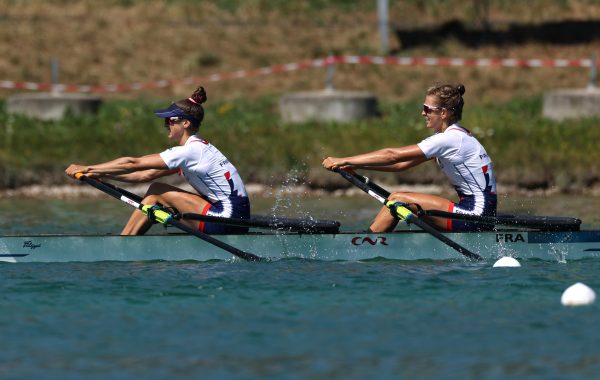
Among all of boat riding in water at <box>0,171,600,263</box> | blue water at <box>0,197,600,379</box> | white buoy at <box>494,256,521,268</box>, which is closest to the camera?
blue water at <box>0,197,600,379</box>

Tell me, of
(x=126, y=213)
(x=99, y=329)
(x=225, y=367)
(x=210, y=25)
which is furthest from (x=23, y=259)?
(x=210, y=25)

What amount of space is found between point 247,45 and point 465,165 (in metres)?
22.2

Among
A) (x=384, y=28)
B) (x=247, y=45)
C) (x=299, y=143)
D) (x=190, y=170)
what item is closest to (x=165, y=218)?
(x=190, y=170)

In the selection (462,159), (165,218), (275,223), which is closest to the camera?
(165,218)

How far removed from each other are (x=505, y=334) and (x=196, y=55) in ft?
81.0

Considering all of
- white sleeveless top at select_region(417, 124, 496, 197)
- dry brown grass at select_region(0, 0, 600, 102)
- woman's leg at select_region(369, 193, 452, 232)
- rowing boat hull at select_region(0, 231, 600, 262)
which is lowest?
rowing boat hull at select_region(0, 231, 600, 262)

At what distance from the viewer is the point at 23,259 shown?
46.6ft

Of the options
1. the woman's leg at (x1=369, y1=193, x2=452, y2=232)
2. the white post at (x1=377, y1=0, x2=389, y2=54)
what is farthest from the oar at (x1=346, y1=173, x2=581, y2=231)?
the white post at (x1=377, y1=0, x2=389, y2=54)

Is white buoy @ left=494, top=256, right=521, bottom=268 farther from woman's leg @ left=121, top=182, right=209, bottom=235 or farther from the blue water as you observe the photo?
woman's leg @ left=121, top=182, right=209, bottom=235

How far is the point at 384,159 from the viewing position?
14.0m

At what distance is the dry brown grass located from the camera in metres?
31.8

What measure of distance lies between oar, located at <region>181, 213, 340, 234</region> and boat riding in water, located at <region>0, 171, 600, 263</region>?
0.03ft

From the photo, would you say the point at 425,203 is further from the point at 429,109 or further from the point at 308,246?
the point at 308,246

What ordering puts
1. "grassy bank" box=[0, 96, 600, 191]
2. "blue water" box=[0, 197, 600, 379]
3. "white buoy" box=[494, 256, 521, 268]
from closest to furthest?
"blue water" box=[0, 197, 600, 379]
"white buoy" box=[494, 256, 521, 268]
"grassy bank" box=[0, 96, 600, 191]
